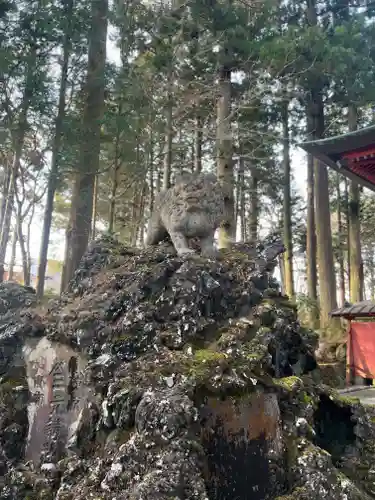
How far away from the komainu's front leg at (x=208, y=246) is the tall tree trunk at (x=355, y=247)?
27.4ft

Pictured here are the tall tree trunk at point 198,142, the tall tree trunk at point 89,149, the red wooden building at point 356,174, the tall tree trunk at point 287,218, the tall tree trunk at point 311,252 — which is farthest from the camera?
the tall tree trunk at point 311,252

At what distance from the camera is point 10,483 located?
296 centimetres

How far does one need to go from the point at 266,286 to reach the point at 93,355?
1561 mm

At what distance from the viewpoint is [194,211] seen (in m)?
4.03

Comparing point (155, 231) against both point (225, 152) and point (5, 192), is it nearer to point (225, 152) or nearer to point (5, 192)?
point (225, 152)

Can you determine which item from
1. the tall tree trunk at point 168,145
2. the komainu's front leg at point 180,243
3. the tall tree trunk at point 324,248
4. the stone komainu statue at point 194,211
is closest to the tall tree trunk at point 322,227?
the tall tree trunk at point 324,248

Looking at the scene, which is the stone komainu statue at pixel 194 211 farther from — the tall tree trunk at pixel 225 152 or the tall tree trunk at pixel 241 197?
the tall tree trunk at pixel 241 197

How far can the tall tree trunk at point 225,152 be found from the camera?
26.2 feet

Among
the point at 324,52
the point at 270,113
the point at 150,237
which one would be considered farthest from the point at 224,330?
the point at 270,113

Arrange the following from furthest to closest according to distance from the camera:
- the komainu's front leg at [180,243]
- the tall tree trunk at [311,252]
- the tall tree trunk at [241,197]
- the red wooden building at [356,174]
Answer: the tall tree trunk at [241,197]
the tall tree trunk at [311,252]
the red wooden building at [356,174]
the komainu's front leg at [180,243]

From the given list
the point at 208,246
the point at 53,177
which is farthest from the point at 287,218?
the point at 208,246

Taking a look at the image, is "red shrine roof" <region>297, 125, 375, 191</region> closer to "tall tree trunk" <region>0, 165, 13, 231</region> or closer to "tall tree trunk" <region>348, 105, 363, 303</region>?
"tall tree trunk" <region>348, 105, 363, 303</region>

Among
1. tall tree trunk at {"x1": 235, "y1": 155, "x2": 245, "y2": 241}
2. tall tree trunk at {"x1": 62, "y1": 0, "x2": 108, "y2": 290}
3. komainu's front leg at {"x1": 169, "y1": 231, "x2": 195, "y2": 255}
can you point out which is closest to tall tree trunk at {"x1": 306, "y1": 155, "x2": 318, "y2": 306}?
tall tree trunk at {"x1": 235, "y1": 155, "x2": 245, "y2": 241}

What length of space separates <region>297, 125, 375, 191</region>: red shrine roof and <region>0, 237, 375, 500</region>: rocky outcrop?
8.48 ft
